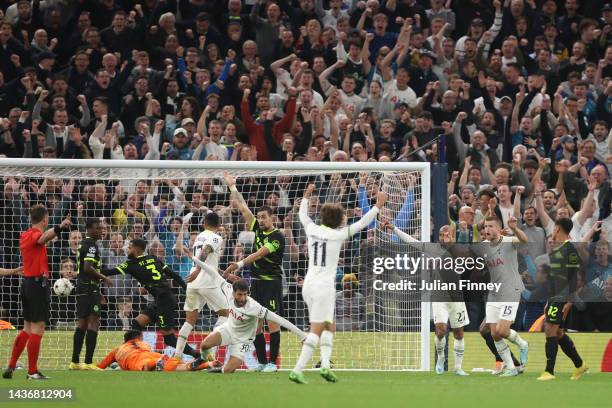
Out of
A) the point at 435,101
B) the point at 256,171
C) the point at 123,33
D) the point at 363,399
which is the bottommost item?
the point at 363,399

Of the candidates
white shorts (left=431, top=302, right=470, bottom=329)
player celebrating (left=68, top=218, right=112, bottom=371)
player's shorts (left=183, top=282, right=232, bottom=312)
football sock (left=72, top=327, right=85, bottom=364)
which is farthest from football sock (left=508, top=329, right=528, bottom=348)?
football sock (left=72, top=327, right=85, bottom=364)

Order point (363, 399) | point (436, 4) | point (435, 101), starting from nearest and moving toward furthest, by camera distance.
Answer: point (363, 399) < point (435, 101) < point (436, 4)

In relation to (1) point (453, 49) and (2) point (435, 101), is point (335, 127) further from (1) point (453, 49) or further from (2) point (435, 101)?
(1) point (453, 49)

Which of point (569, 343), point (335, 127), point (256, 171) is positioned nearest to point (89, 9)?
point (335, 127)

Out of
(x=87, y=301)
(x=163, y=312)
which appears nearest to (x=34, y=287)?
(x=87, y=301)

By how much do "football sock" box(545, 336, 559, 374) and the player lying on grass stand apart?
178 inches

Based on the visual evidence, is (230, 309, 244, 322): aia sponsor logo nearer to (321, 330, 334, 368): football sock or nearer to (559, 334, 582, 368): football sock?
(321, 330, 334, 368): football sock

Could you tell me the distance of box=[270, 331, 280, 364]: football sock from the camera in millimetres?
15992

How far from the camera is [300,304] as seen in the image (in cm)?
1781

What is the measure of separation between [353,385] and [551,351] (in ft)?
9.84

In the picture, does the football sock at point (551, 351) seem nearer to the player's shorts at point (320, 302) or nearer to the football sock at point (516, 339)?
the football sock at point (516, 339)

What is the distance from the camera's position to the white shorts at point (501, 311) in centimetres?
1580

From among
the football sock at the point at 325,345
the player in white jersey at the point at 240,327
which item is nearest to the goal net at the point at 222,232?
the player in white jersey at the point at 240,327

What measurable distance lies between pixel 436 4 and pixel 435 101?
3185 millimetres
